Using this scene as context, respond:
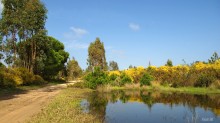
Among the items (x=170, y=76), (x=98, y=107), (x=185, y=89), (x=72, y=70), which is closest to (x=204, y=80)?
(x=185, y=89)

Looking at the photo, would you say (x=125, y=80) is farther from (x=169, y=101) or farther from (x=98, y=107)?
(x=98, y=107)

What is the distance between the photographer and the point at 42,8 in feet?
137

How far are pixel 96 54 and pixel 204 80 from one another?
1512 inches

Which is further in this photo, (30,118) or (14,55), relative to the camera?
(14,55)

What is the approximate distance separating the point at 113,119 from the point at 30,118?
3.98m

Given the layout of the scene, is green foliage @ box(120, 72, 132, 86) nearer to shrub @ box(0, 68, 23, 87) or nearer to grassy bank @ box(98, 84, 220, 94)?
grassy bank @ box(98, 84, 220, 94)

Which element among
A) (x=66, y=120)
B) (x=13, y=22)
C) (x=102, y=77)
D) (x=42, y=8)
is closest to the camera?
(x=66, y=120)

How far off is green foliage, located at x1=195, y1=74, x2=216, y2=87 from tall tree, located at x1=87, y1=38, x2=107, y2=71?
A: 122ft

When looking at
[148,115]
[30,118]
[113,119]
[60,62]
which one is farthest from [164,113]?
[60,62]

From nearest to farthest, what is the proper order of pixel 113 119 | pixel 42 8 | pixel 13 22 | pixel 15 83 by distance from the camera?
pixel 113 119 → pixel 15 83 → pixel 13 22 → pixel 42 8

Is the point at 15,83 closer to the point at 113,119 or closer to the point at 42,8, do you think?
the point at 42,8

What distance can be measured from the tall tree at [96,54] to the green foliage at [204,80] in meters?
37.1

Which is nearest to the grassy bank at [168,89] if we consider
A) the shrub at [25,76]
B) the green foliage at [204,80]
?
the green foliage at [204,80]

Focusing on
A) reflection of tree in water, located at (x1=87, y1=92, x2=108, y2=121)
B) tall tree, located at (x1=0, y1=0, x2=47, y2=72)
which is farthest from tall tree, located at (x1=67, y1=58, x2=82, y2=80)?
reflection of tree in water, located at (x1=87, y1=92, x2=108, y2=121)
